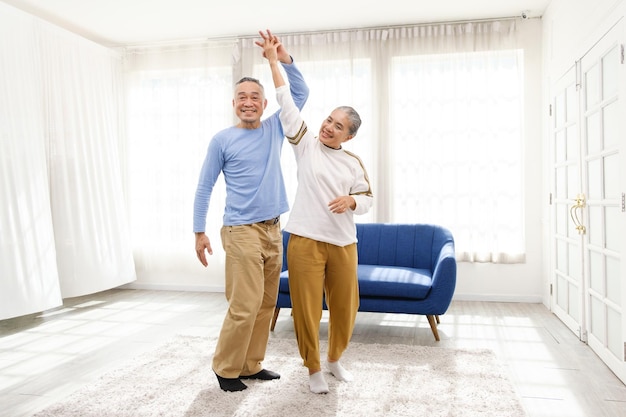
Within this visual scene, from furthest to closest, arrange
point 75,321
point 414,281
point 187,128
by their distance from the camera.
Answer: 1. point 187,128
2. point 75,321
3. point 414,281

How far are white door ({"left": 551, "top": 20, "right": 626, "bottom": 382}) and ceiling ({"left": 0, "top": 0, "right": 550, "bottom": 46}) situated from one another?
1.10 metres

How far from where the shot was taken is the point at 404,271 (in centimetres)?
369

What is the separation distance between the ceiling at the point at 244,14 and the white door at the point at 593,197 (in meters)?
1.10

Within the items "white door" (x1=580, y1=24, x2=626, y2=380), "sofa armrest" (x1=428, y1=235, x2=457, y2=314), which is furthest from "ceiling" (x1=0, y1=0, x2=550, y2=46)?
"sofa armrest" (x1=428, y1=235, x2=457, y2=314)

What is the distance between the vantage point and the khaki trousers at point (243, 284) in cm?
227

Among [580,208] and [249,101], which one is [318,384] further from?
[580,208]

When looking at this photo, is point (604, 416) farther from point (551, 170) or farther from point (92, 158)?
point (92, 158)

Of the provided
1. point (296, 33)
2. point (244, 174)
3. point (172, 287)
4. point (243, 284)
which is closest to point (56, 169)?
point (172, 287)

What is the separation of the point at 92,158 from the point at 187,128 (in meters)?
1.00

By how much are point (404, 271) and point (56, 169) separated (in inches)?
124

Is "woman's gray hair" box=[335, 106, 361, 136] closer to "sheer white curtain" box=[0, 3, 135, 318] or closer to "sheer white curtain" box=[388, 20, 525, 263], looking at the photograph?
"sheer white curtain" box=[388, 20, 525, 263]

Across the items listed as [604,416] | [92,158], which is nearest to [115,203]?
[92,158]

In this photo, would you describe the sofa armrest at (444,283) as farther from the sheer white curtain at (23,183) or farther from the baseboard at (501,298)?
the sheer white curtain at (23,183)

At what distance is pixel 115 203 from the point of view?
5004 mm
